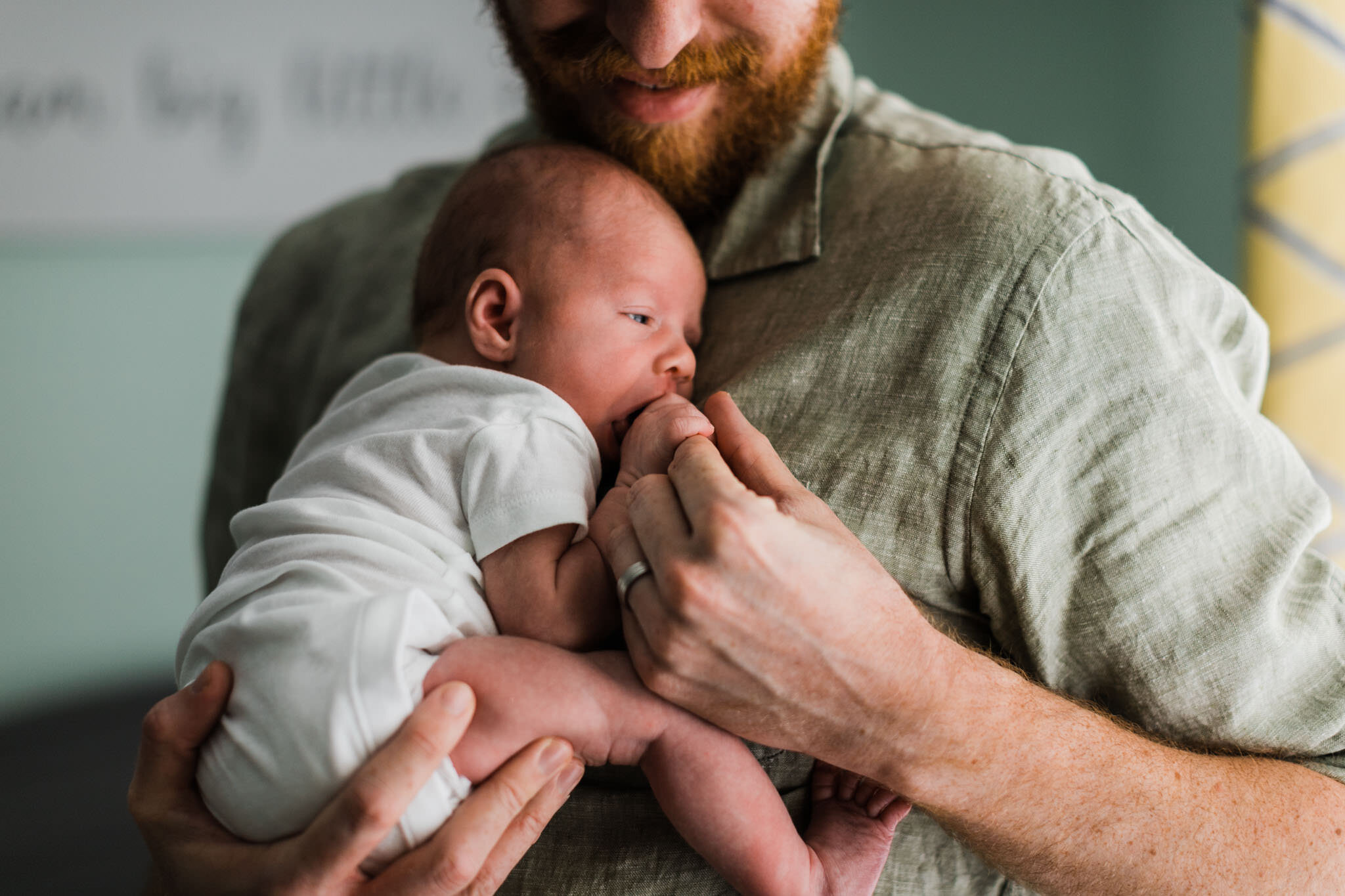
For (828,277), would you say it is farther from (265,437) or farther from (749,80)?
(265,437)

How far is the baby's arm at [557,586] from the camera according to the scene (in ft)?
2.53

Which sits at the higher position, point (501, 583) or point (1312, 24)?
point (1312, 24)

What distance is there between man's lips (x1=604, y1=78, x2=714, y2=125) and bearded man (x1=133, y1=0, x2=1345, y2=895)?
0.30 feet

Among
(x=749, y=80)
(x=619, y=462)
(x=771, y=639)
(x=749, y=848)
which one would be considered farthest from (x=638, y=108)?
(x=749, y=848)

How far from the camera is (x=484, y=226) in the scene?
992 mm

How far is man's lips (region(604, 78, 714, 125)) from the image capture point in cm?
109

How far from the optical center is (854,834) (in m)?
0.82

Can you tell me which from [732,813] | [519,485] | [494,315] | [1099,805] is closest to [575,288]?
[494,315]

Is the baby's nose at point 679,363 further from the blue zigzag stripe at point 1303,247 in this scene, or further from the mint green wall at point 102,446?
the mint green wall at point 102,446

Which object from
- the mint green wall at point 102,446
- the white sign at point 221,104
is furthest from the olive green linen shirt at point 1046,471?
the mint green wall at point 102,446

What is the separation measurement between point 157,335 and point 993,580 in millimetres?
2594

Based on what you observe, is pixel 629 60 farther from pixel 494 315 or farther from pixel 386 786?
pixel 386 786

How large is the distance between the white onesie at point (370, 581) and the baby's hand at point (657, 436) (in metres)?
0.04

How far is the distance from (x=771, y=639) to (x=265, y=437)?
3.45 ft
